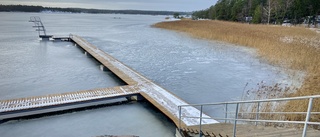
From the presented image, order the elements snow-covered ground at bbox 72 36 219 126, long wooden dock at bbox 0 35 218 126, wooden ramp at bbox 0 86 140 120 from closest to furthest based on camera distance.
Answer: snow-covered ground at bbox 72 36 219 126 < long wooden dock at bbox 0 35 218 126 < wooden ramp at bbox 0 86 140 120

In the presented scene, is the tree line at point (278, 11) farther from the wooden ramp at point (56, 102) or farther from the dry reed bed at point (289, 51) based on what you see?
the wooden ramp at point (56, 102)

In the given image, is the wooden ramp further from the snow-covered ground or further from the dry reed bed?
the dry reed bed

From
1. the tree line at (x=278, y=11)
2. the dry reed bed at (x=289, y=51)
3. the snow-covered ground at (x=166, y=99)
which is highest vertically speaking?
the tree line at (x=278, y=11)

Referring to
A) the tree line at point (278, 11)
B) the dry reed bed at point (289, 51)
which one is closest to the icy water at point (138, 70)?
the dry reed bed at point (289, 51)

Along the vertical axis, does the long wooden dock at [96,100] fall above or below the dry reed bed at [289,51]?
below

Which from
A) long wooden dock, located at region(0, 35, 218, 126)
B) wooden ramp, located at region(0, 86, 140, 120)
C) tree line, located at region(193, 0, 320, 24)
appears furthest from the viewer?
tree line, located at region(193, 0, 320, 24)

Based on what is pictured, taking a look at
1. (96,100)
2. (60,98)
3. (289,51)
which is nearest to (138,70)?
(96,100)

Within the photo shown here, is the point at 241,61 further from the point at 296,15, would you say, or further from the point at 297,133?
the point at 296,15

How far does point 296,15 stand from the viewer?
1248 inches

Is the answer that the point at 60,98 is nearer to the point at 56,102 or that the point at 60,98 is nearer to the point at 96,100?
the point at 56,102

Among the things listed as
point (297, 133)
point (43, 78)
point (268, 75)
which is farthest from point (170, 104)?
point (43, 78)

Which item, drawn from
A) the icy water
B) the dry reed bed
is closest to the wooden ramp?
the icy water

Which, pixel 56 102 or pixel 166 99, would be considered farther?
pixel 166 99

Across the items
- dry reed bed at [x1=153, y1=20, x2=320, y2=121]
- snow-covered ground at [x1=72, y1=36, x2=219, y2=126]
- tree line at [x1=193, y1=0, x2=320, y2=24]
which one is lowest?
snow-covered ground at [x1=72, y1=36, x2=219, y2=126]
